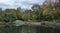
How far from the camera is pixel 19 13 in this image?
9.37 metres

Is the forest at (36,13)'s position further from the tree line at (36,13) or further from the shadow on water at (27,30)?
the shadow on water at (27,30)

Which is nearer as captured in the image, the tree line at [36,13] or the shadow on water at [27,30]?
the shadow on water at [27,30]

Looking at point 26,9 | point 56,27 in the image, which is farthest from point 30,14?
point 56,27

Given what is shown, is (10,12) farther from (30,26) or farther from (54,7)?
(54,7)

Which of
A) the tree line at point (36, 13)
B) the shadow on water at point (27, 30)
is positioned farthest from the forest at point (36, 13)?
the shadow on water at point (27, 30)

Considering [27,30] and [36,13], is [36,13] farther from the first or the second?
[27,30]

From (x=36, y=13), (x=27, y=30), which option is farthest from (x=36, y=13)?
(x=27, y=30)

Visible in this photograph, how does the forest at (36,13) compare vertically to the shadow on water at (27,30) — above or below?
above

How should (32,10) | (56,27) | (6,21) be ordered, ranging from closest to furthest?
(6,21), (56,27), (32,10)

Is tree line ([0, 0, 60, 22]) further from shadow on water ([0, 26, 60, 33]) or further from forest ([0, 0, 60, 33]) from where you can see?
shadow on water ([0, 26, 60, 33])

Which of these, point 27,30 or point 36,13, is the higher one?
point 36,13

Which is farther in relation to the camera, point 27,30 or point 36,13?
point 36,13

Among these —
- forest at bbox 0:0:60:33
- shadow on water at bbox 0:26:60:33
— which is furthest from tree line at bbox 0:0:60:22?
shadow on water at bbox 0:26:60:33

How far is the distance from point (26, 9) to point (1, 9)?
4.80 feet
